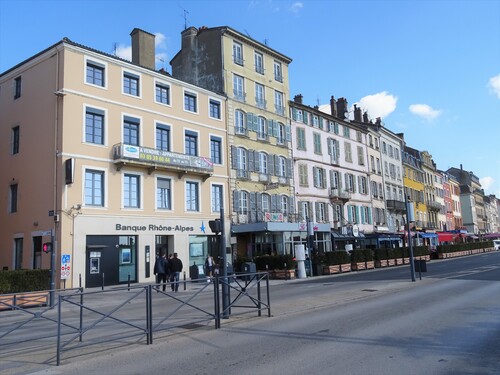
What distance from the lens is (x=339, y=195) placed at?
4141 cm

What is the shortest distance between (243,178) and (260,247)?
16.7ft

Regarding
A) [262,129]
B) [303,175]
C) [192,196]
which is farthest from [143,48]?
[303,175]

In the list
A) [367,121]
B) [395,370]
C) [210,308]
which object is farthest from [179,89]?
[367,121]

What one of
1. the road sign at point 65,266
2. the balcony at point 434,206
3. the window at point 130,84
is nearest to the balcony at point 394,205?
the balcony at point 434,206

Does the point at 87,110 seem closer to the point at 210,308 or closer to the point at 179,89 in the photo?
the point at 179,89

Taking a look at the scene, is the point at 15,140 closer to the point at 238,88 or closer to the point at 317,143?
the point at 238,88

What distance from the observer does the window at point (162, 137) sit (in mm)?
28062

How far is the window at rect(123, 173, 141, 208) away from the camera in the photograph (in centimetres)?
2564

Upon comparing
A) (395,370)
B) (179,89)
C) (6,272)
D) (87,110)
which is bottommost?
(395,370)

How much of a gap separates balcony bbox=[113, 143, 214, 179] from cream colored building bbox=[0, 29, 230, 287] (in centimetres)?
6

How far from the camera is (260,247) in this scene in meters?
32.2

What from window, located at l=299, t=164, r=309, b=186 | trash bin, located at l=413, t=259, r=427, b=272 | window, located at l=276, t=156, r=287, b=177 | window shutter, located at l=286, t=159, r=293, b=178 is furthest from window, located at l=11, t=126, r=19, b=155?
trash bin, located at l=413, t=259, r=427, b=272

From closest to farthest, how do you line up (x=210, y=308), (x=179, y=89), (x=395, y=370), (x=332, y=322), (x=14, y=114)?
(x=395, y=370) < (x=332, y=322) < (x=210, y=308) < (x=14, y=114) < (x=179, y=89)

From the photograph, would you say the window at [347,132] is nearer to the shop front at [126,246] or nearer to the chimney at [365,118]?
the chimney at [365,118]
